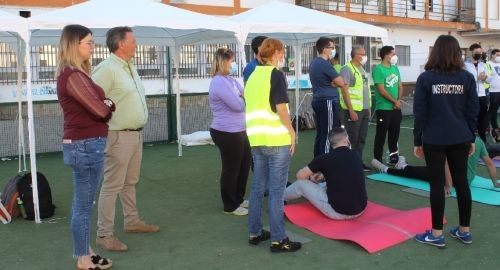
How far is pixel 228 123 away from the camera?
5137 millimetres

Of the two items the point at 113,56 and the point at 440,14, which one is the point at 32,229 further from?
the point at 440,14

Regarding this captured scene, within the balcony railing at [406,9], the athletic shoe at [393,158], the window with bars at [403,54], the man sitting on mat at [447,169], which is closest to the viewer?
the man sitting on mat at [447,169]

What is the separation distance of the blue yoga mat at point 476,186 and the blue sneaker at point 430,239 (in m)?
1.56

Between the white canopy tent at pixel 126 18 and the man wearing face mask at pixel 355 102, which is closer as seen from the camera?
the white canopy tent at pixel 126 18

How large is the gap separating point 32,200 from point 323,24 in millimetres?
4555

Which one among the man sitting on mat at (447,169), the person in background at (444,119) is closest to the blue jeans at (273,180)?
the person in background at (444,119)

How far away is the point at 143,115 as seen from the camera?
4293mm

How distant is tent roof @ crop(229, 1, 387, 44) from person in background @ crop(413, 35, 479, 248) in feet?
9.96

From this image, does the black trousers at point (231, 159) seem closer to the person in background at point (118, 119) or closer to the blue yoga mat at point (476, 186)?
the person in background at point (118, 119)

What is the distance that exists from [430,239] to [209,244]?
1823 mm

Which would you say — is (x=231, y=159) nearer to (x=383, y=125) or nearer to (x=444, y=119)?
(x=444, y=119)

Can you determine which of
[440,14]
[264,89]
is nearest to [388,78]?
[264,89]

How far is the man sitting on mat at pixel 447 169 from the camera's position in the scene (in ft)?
18.8

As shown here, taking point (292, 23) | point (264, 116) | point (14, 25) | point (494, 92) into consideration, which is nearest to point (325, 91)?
point (292, 23)
